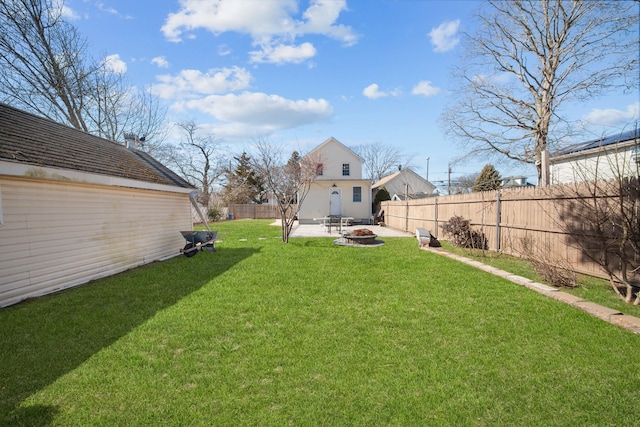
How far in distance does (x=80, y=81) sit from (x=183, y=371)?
2149 centimetres

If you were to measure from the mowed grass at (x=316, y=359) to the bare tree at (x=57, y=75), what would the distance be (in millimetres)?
16404

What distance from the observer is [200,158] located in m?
36.3

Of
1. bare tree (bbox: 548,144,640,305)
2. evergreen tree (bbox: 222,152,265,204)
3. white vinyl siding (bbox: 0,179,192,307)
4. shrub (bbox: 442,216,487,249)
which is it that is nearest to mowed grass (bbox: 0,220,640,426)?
white vinyl siding (bbox: 0,179,192,307)

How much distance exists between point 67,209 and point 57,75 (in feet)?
50.6

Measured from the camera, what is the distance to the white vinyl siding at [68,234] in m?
5.33

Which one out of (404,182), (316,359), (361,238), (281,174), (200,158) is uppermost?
(200,158)

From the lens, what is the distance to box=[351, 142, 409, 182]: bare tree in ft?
152

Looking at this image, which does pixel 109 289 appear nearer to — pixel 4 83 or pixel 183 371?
pixel 183 371

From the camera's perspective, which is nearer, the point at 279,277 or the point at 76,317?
the point at 76,317

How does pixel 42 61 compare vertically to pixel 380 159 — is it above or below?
above

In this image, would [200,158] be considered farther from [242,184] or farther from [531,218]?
[531,218]

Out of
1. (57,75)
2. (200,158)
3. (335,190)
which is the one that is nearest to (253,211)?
(200,158)

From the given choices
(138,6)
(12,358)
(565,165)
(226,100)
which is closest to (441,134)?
(565,165)

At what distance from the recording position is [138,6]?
10.7 meters
